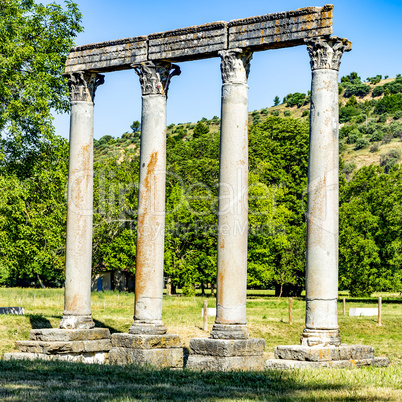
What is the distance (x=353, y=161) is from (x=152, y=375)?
4142 inches

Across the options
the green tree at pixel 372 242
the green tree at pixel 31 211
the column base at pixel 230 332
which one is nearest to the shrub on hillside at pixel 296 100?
the green tree at pixel 372 242

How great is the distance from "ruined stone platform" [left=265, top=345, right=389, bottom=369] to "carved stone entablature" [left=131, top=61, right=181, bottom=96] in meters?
9.33

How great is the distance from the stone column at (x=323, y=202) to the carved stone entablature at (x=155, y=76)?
5.55 meters

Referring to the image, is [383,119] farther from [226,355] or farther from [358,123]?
[226,355]

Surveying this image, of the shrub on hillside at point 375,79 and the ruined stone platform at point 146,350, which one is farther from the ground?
the shrub on hillside at point 375,79

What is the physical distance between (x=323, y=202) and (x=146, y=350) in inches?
282

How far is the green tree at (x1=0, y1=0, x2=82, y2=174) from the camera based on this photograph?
114 ft

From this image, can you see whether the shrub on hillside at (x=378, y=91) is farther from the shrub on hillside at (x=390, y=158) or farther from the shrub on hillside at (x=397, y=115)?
the shrub on hillside at (x=390, y=158)

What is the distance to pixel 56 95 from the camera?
36781 millimetres

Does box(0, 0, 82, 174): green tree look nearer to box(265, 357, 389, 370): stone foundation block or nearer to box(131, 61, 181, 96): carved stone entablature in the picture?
box(131, 61, 181, 96): carved stone entablature

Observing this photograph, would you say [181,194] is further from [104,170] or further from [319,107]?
[319,107]

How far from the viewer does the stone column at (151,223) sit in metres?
23.9

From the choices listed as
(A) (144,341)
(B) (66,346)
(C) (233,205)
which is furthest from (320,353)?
(B) (66,346)

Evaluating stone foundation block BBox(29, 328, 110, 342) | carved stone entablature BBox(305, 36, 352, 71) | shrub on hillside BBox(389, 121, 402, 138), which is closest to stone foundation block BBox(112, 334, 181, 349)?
stone foundation block BBox(29, 328, 110, 342)
